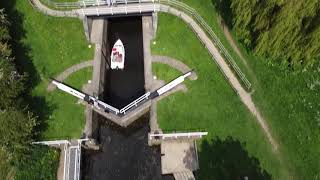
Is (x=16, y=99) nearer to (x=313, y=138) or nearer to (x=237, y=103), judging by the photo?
(x=237, y=103)

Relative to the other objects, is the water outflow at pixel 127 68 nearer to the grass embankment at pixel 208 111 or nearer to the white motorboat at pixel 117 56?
the white motorboat at pixel 117 56

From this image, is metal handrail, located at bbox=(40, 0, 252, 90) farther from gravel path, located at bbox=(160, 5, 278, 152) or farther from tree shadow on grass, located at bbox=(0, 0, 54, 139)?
tree shadow on grass, located at bbox=(0, 0, 54, 139)

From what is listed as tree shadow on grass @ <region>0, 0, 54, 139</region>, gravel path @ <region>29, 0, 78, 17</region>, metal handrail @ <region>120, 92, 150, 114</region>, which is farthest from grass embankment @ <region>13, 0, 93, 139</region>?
metal handrail @ <region>120, 92, 150, 114</region>

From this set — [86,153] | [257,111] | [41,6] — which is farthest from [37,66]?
[257,111]

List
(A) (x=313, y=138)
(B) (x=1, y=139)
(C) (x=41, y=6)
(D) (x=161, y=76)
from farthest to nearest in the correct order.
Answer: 1. (C) (x=41, y=6)
2. (D) (x=161, y=76)
3. (A) (x=313, y=138)
4. (B) (x=1, y=139)

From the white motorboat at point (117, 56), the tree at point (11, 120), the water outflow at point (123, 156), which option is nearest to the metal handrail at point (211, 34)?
the white motorboat at point (117, 56)
